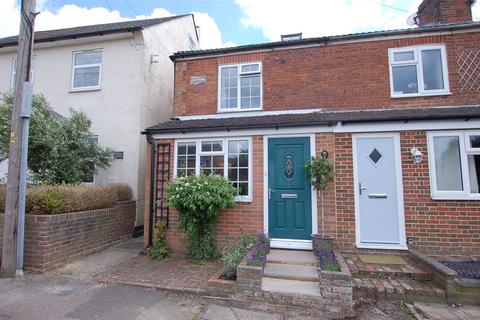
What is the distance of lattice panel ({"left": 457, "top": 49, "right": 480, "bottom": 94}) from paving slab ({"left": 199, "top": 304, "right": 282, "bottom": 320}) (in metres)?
7.04

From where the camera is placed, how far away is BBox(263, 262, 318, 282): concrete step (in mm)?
4559

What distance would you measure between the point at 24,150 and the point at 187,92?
4.39 m

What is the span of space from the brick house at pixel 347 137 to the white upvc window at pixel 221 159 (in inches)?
1.0

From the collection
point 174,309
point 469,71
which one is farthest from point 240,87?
point 174,309

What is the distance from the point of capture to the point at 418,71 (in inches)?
277

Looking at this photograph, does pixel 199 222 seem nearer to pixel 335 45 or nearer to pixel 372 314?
pixel 372 314

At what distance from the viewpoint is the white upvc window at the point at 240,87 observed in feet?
26.4

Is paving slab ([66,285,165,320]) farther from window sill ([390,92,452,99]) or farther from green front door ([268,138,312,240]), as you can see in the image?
window sill ([390,92,452,99])

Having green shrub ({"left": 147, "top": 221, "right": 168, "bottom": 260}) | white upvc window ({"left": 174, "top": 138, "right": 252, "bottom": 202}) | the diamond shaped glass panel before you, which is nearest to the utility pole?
green shrub ({"left": 147, "top": 221, "right": 168, "bottom": 260})

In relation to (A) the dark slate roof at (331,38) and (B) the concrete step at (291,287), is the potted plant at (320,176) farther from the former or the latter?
(A) the dark slate roof at (331,38)

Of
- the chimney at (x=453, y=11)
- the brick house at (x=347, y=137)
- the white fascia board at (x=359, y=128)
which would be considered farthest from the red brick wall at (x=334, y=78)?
the white fascia board at (x=359, y=128)

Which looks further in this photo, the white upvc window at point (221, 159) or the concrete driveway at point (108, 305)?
the white upvc window at point (221, 159)

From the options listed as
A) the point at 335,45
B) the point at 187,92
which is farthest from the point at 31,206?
the point at 335,45

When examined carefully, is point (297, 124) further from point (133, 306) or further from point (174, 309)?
point (133, 306)
